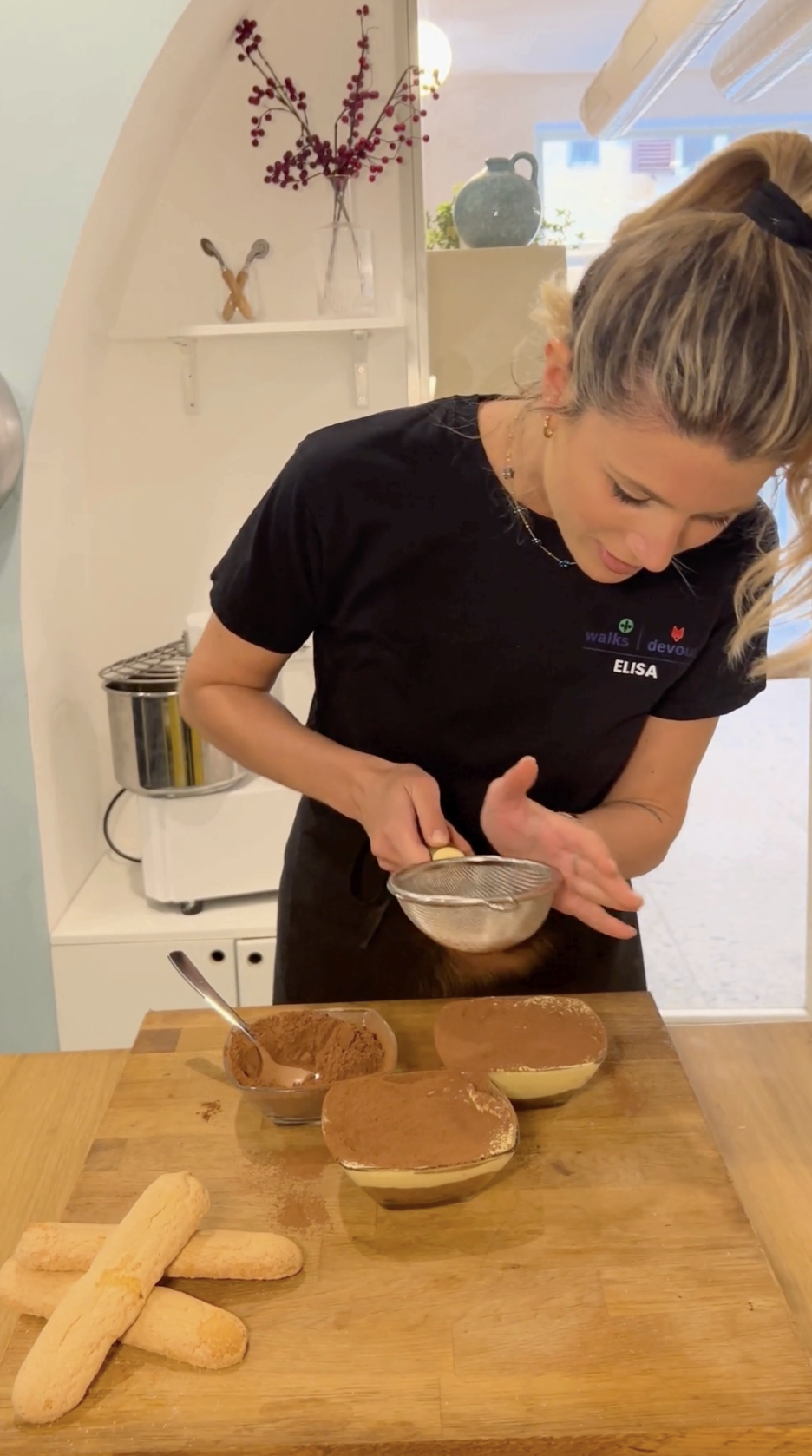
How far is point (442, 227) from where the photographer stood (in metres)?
2.32

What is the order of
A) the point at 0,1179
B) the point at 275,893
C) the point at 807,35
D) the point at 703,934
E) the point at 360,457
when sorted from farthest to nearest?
1. the point at 703,934
2. the point at 275,893
3. the point at 807,35
4. the point at 360,457
5. the point at 0,1179

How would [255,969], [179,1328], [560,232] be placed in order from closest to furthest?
[179,1328]
[255,969]
[560,232]

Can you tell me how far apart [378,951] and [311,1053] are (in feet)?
0.95

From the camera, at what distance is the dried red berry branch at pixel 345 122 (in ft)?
7.02

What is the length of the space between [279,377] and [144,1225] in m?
1.86

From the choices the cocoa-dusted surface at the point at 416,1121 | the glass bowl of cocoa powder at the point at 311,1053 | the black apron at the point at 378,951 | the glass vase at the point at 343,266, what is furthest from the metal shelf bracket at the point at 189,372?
the cocoa-dusted surface at the point at 416,1121

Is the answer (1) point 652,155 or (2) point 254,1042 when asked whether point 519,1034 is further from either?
(1) point 652,155

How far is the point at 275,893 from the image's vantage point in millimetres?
2164

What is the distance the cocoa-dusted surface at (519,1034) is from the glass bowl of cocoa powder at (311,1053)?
0.18 feet

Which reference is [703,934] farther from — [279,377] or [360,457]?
[360,457]

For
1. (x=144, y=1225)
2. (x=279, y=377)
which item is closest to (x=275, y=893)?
(x=279, y=377)

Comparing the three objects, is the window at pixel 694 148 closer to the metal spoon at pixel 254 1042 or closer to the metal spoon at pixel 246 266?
the metal spoon at pixel 246 266

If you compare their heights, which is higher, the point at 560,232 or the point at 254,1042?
the point at 560,232

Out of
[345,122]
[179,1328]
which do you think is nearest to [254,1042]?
[179,1328]
